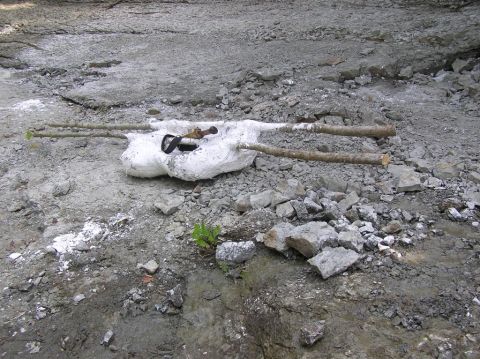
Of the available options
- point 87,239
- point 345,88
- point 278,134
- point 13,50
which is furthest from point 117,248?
point 13,50

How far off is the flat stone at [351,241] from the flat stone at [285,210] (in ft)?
1.28

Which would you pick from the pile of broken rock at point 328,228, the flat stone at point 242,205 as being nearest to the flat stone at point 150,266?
the pile of broken rock at point 328,228

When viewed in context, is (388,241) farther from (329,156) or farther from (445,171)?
(445,171)

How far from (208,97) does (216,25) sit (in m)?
2.17

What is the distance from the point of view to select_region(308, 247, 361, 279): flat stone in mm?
2270

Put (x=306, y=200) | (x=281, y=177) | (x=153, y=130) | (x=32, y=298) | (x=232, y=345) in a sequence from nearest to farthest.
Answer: (x=232, y=345)
(x=32, y=298)
(x=306, y=200)
(x=281, y=177)
(x=153, y=130)

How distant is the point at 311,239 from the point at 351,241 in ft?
0.73

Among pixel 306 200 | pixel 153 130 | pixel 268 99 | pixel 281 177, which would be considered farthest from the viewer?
pixel 268 99

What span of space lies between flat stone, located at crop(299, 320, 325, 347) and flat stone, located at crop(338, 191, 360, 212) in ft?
2.99

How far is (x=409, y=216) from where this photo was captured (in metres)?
2.66

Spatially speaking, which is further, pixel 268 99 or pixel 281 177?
pixel 268 99

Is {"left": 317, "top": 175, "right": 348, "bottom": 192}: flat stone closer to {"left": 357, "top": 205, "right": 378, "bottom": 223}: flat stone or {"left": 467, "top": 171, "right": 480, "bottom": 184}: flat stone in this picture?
{"left": 357, "top": 205, "right": 378, "bottom": 223}: flat stone

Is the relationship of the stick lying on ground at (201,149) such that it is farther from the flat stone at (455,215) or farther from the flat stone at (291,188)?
the flat stone at (455,215)

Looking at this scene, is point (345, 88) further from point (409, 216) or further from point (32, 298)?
point (32, 298)
